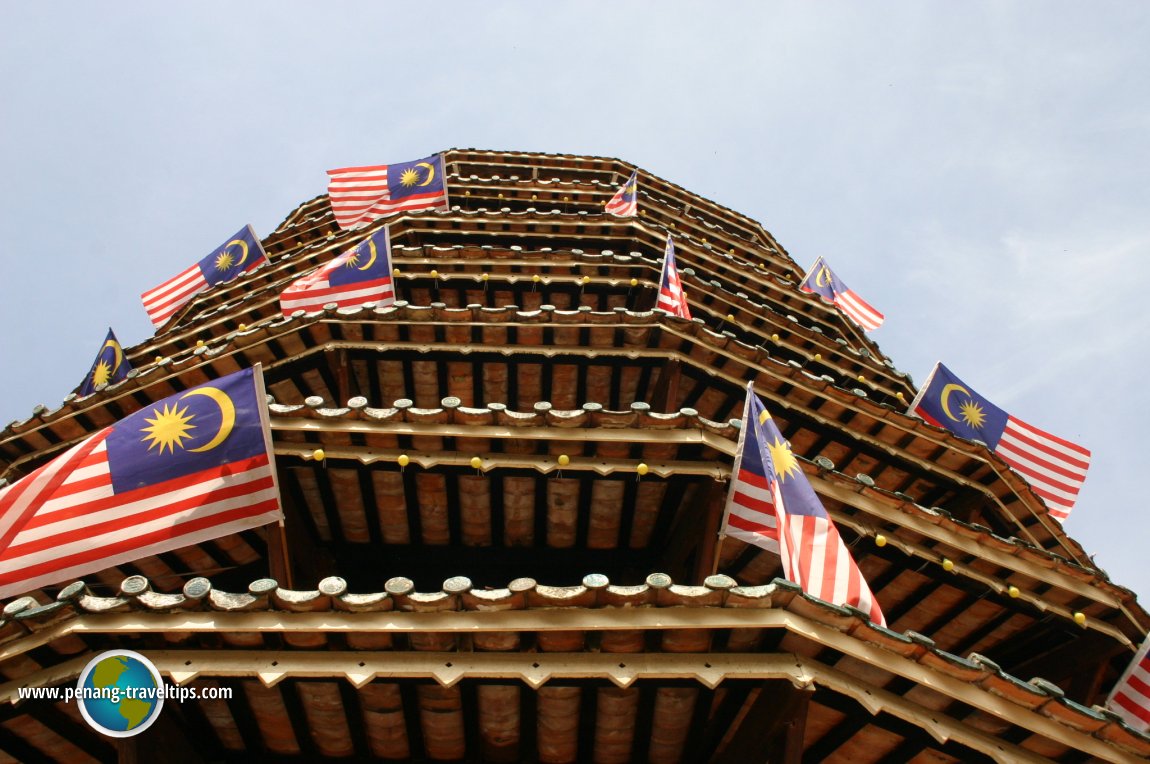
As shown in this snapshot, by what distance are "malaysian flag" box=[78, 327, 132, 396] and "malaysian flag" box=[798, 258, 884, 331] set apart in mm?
16217

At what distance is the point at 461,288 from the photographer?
16.4 m

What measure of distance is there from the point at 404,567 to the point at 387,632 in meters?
4.38

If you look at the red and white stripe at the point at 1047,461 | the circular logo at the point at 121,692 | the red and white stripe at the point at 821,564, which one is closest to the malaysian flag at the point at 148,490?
the circular logo at the point at 121,692

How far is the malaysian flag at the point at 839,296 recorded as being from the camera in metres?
22.5

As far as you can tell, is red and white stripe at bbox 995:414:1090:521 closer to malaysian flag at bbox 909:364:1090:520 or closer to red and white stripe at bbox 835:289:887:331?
→ malaysian flag at bbox 909:364:1090:520

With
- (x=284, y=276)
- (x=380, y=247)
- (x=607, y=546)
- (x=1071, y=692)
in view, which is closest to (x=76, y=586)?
(x=607, y=546)

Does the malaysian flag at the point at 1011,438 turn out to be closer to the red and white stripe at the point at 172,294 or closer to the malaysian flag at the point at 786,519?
the malaysian flag at the point at 786,519

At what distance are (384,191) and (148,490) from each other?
13326mm

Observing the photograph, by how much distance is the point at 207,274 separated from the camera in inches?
844

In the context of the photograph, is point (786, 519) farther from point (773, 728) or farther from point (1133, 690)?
point (1133, 690)

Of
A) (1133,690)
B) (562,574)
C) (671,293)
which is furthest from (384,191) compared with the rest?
(1133,690)

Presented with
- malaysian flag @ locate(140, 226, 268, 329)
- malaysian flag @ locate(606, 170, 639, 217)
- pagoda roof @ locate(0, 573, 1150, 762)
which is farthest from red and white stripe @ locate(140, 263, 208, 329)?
pagoda roof @ locate(0, 573, 1150, 762)

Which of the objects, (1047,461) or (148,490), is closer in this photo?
(148,490)

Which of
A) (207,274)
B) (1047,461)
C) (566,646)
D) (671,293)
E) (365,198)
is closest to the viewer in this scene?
(566,646)
